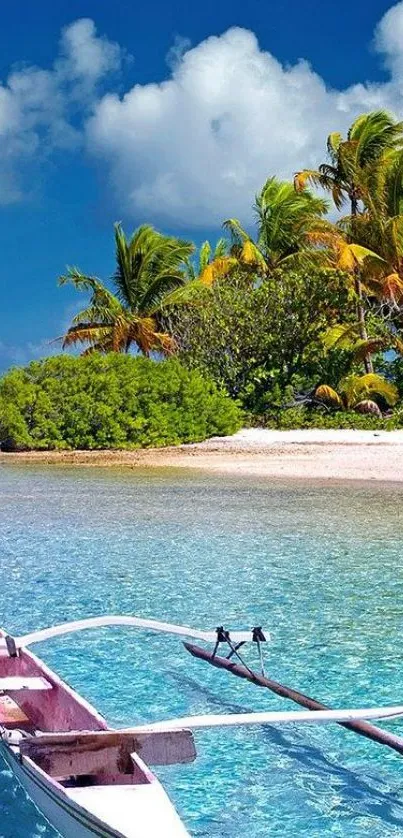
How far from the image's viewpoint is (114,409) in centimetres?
2367

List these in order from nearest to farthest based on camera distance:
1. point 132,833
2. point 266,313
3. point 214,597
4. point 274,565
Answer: point 132,833 → point 214,597 → point 274,565 → point 266,313

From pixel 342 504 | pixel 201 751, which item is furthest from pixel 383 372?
pixel 201 751

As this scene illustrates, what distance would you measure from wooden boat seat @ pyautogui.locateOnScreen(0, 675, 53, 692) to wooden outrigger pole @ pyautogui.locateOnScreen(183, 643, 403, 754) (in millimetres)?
1231

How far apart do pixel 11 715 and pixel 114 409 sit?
63.0 ft

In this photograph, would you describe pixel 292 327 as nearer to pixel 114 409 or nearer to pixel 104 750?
pixel 114 409

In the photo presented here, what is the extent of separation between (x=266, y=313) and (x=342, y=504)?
505 inches

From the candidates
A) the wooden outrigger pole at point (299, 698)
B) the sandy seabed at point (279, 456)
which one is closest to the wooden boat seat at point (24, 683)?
the wooden outrigger pole at point (299, 698)

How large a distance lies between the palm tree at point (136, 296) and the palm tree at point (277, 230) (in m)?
2.21

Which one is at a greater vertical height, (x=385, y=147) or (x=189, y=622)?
(x=385, y=147)

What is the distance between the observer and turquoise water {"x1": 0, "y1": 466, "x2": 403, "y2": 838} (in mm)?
4297

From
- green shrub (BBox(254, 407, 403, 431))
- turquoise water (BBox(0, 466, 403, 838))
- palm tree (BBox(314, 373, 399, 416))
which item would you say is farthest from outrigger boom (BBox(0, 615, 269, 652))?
A: palm tree (BBox(314, 373, 399, 416))

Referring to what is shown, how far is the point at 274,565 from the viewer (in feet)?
31.9

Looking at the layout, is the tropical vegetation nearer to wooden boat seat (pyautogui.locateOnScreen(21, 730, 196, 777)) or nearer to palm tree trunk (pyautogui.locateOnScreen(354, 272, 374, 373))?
palm tree trunk (pyautogui.locateOnScreen(354, 272, 374, 373))

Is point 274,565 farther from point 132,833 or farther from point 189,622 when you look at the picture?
point 132,833
